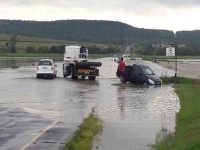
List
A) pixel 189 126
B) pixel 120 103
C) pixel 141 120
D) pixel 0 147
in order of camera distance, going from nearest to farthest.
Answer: pixel 0 147
pixel 189 126
pixel 141 120
pixel 120 103

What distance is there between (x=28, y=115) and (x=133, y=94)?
11.5 m

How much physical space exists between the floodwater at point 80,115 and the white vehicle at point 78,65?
37.7ft

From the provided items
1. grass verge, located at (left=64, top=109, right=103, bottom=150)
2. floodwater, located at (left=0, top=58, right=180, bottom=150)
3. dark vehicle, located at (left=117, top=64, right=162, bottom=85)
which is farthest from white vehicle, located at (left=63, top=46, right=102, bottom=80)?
grass verge, located at (left=64, top=109, right=103, bottom=150)

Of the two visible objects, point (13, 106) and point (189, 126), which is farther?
point (13, 106)

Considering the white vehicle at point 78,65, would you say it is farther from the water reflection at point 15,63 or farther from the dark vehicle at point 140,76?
the water reflection at point 15,63

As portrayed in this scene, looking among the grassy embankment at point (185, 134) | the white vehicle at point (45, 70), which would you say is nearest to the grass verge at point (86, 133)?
the grassy embankment at point (185, 134)

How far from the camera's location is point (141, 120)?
20.5 metres

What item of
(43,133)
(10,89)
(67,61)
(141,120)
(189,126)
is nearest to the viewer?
(43,133)

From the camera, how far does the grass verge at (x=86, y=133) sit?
14229 millimetres

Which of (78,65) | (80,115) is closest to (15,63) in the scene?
(78,65)

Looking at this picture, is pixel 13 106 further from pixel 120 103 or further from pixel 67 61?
pixel 67 61

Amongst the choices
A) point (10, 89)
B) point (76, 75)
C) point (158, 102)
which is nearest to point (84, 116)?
point (158, 102)

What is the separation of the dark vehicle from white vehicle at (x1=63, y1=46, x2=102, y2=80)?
162 inches

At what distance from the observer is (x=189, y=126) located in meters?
17.7
